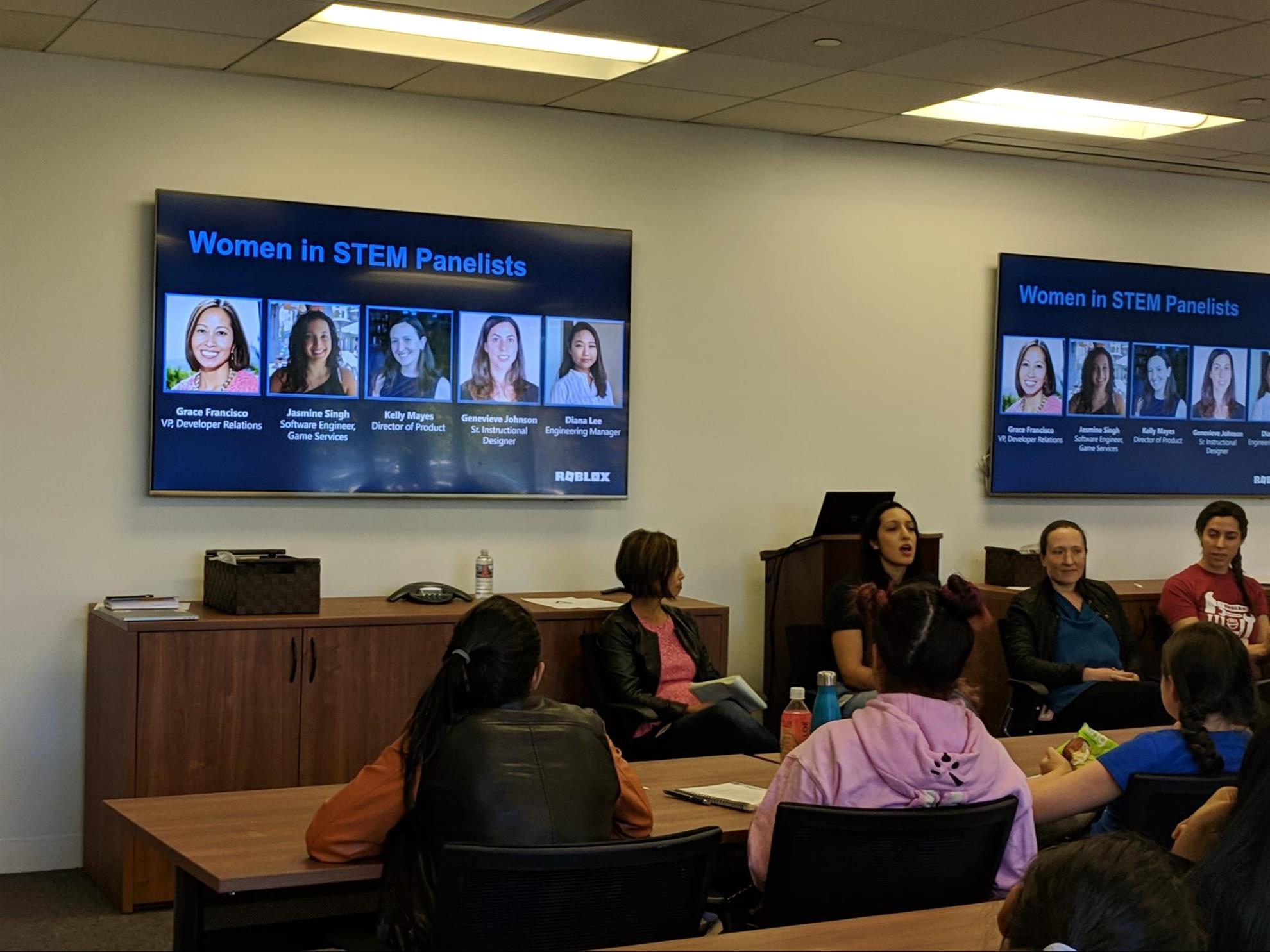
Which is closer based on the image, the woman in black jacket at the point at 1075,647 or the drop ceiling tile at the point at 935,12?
the drop ceiling tile at the point at 935,12

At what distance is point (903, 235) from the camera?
7332 mm

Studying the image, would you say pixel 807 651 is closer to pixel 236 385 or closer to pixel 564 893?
pixel 236 385

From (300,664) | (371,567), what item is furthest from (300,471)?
(300,664)

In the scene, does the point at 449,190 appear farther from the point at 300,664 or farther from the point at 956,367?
the point at 956,367

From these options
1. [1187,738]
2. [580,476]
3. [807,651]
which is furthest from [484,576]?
[1187,738]

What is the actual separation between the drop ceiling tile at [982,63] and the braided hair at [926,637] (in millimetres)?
2644

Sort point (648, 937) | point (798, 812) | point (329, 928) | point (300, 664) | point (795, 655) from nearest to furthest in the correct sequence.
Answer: point (648, 937)
point (798, 812)
point (329, 928)
point (300, 664)
point (795, 655)

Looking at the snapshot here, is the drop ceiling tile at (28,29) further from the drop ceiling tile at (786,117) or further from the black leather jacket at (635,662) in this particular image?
the black leather jacket at (635,662)

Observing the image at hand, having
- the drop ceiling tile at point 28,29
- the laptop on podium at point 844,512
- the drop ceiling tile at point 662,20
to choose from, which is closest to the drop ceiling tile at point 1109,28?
the drop ceiling tile at point 662,20

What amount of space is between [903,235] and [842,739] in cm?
451

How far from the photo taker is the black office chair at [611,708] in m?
5.66

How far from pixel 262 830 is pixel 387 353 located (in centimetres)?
313

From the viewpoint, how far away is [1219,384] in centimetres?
802

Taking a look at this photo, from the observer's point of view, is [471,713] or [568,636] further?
[568,636]
